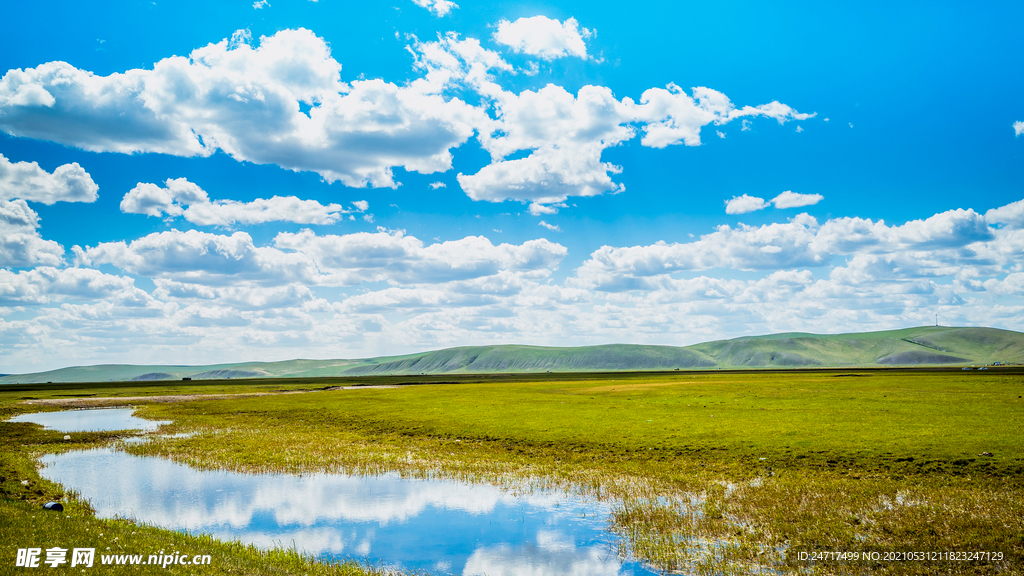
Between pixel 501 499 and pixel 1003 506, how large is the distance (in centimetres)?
1871

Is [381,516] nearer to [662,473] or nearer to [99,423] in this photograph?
[662,473]

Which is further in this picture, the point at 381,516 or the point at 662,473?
the point at 662,473

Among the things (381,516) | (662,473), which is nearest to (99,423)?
(381,516)

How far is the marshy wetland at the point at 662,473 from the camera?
53.4 feet

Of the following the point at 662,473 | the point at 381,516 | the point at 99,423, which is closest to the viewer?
the point at 381,516

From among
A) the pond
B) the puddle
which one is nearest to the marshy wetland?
the pond

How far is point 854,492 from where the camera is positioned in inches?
880

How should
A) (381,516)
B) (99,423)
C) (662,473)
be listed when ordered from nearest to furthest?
(381,516), (662,473), (99,423)

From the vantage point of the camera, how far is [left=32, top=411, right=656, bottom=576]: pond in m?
17.2

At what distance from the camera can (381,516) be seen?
2173 centimetres

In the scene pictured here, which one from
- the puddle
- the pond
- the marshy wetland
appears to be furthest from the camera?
the puddle

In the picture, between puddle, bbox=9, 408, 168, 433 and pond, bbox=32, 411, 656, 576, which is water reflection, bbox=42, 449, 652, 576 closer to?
pond, bbox=32, 411, 656, 576

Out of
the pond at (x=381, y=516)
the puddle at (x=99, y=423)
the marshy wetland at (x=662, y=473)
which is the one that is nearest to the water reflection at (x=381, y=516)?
the pond at (x=381, y=516)

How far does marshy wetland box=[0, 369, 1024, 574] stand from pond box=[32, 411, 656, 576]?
27cm
